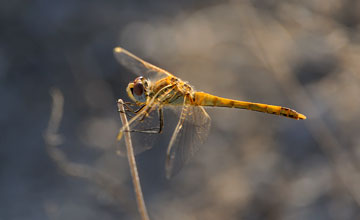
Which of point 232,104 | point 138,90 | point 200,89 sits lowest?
point 138,90

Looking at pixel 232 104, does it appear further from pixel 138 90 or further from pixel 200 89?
Result: pixel 200 89

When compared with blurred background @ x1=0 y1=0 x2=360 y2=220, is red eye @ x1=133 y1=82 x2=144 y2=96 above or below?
below

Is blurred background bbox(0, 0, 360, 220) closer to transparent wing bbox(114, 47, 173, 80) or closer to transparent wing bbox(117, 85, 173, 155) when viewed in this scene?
transparent wing bbox(114, 47, 173, 80)

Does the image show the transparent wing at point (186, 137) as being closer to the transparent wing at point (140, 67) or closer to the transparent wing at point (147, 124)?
the transparent wing at point (147, 124)

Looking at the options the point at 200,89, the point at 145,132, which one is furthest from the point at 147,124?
the point at 200,89

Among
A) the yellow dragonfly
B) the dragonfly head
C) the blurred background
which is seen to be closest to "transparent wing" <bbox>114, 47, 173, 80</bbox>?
the yellow dragonfly

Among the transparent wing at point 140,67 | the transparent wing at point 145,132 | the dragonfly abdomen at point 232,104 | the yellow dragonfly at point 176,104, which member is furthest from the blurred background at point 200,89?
the transparent wing at point 145,132
